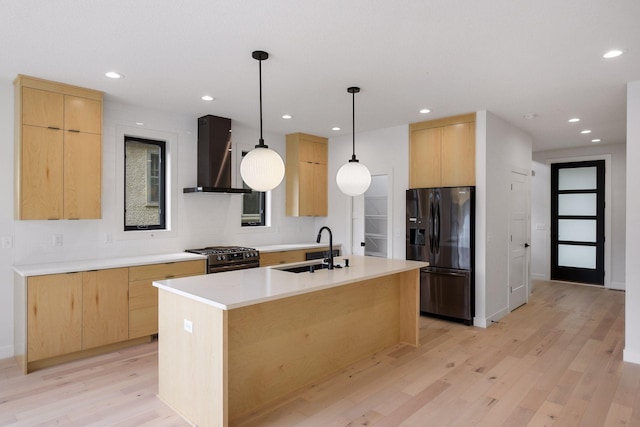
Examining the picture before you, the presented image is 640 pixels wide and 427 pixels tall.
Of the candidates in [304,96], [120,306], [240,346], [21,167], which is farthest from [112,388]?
[304,96]

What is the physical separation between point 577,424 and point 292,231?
15.1 feet

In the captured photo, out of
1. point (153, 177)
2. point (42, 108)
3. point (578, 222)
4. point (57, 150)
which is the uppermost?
point (42, 108)

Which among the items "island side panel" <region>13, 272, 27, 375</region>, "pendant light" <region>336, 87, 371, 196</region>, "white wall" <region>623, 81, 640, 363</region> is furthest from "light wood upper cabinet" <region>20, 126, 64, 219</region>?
"white wall" <region>623, 81, 640, 363</region>

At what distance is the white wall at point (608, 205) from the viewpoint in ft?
22.6

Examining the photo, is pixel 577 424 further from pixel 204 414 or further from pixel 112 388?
pixel 112 388

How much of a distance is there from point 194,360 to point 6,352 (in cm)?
252

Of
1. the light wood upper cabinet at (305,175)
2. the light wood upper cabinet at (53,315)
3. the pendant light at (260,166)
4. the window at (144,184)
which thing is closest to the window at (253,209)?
the light wood upper cabinet at (305,175)

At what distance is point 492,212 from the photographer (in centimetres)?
491

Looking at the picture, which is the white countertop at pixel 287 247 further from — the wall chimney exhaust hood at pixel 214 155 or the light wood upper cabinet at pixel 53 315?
the light wood upper cabinet at pixel 53 315

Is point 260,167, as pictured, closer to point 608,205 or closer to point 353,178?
point 353,178

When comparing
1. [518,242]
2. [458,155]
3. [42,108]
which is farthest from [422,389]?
[42,108]

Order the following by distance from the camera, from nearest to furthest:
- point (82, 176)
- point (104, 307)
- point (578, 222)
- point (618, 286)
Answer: point (104, 307), point (82, 176), point (618, 286), point (578, 222)

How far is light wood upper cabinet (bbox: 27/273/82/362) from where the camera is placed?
11.0ft

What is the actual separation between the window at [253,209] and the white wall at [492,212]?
126 inches
